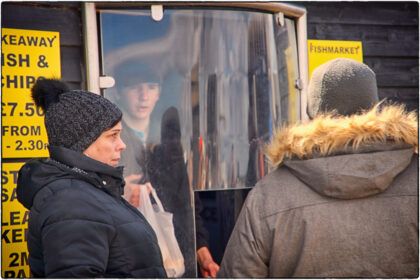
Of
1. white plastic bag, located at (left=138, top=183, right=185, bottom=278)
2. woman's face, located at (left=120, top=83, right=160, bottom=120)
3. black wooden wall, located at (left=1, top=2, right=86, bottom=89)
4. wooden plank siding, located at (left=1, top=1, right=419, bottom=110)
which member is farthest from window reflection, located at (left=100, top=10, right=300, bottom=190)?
wooden plank siding, located at (left=1, top=1, right=419, bottom=110)

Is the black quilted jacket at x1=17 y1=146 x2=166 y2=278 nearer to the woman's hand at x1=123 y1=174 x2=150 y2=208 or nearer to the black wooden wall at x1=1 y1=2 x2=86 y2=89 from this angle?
the woman's hand at x1=123 y1=174 x2=150 y2=208

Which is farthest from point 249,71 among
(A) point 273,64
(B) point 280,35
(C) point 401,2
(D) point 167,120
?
(C) point 401,2

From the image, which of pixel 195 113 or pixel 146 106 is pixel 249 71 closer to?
pixel 195 113

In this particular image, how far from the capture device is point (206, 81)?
231cm

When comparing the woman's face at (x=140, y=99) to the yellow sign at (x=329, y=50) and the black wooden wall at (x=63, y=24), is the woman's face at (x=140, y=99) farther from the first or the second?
the yellow sign at (x=329, y=50)

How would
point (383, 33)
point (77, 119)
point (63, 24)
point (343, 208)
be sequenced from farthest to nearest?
point (383, 33)
point (63, 24)
point (77, 119)
point (343, 208)

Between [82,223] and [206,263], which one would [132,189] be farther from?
[82,223]

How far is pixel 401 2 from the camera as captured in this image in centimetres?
322

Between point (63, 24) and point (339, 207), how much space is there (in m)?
1.92

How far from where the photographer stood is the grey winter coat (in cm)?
119

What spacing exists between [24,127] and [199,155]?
3.12 feet

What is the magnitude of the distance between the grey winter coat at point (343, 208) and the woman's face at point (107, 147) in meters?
0.54

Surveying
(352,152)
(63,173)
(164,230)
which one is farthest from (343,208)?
(164,230)

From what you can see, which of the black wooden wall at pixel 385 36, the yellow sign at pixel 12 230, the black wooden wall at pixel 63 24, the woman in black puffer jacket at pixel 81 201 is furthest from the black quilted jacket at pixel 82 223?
the black wooden wall at pixel 385 36
